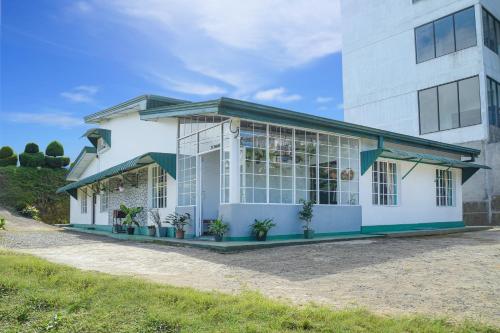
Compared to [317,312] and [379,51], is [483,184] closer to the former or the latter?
[379,51]

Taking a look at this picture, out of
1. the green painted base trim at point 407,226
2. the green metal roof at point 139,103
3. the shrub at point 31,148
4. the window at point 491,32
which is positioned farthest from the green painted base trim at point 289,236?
the shrub at point 31,148

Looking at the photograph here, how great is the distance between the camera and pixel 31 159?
2839 centimetres

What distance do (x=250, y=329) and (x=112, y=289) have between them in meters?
2.14

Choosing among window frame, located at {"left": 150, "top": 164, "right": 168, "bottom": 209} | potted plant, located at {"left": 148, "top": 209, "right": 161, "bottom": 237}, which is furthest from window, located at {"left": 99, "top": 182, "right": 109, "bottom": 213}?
potted plant, located at {"left": 148, "top": 209, "right": 161, "bottom": 237}

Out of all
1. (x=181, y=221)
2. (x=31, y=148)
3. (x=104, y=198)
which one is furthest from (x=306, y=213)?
(x=31, y=148)

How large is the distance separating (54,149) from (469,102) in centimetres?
2481

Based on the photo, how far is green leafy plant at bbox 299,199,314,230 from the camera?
11969 mm

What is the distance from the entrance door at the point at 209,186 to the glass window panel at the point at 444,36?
47.9ft

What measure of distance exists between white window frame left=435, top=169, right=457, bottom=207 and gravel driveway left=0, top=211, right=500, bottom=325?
6.34 m

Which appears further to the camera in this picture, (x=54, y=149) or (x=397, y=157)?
(x=54, y=149)

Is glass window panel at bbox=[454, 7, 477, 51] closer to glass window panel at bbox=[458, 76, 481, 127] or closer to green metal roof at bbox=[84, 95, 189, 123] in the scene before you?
glass window panel at bbox=[458, 76, 481, 127]

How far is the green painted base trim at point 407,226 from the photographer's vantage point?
1412 cm

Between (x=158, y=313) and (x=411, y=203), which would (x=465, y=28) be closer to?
(x=411, y=203)

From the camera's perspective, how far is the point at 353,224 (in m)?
13.6
